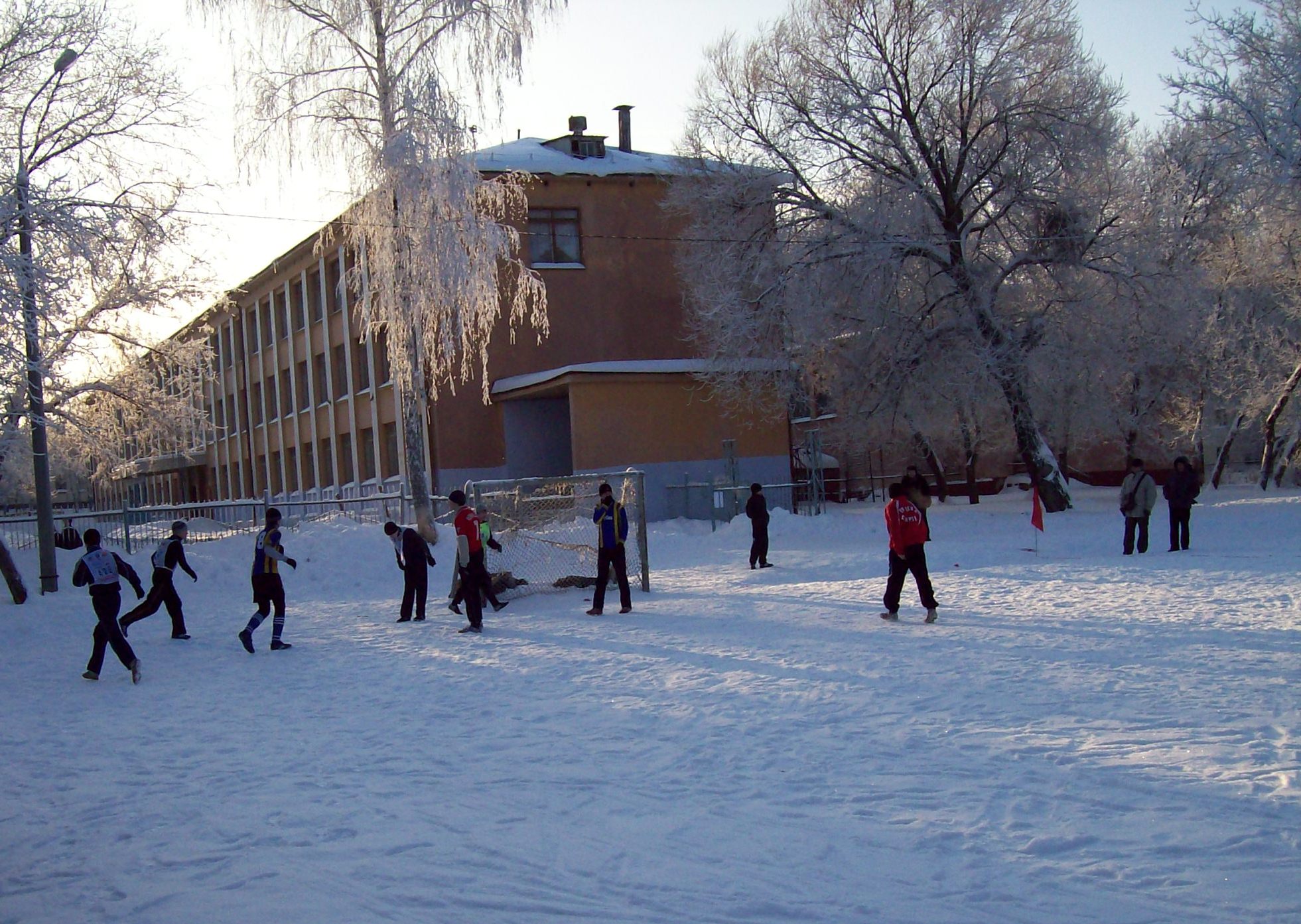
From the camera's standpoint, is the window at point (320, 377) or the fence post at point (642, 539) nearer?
the fence post at point (642, 539)

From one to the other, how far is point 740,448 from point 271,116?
18.9 m

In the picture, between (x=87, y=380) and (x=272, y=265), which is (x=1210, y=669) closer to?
(x=87, y=380)

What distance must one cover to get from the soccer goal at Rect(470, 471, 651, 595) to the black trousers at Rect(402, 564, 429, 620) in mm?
1777

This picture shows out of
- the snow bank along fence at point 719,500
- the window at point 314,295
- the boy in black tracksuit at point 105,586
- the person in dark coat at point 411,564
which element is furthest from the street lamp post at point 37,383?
the window at point 314,295

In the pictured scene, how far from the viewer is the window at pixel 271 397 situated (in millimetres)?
50406

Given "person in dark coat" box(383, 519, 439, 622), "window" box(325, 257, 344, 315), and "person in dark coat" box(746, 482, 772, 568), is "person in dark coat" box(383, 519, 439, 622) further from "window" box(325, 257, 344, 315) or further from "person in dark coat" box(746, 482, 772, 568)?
"window" box(325, 257, 344, 315)

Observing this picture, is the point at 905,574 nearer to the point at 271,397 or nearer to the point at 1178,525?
the point at 1178,525

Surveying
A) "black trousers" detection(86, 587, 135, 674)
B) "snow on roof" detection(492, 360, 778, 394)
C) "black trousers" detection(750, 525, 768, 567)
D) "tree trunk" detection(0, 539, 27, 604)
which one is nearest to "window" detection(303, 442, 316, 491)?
"snow on roof" detection(492, 360, 778, 394)

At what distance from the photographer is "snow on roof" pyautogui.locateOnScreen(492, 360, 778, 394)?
105ft

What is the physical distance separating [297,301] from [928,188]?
29123mm

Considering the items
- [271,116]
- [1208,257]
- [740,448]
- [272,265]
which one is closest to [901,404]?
[740,448]

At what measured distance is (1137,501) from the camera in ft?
61.2

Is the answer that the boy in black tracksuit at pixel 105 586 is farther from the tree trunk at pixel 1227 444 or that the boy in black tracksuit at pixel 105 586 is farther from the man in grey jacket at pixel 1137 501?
the tree trunk at pixel 1227 444

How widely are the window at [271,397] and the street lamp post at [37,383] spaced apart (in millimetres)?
29430
